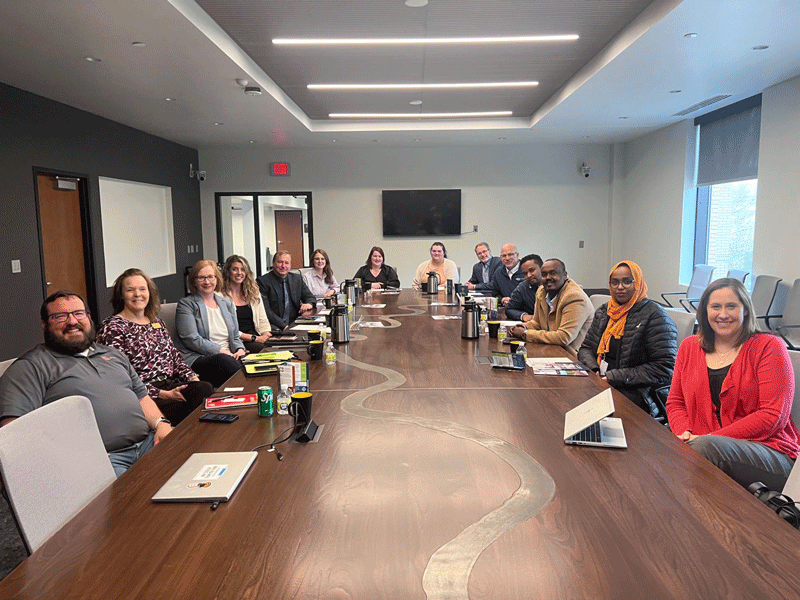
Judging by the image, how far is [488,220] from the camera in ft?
33.4

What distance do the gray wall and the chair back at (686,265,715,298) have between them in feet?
23.1

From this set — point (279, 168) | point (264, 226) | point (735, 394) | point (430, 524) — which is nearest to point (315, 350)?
point (430, 524)

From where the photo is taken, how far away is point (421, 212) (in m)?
10.1

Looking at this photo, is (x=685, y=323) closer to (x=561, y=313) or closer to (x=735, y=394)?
(x=561, y=313)

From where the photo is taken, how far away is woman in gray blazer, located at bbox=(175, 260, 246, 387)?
12.4 feet

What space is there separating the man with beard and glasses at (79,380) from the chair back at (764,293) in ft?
18.0

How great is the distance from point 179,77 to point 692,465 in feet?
16.8

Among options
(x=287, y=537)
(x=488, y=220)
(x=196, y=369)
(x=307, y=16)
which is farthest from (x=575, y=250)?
(x=287, y=537)

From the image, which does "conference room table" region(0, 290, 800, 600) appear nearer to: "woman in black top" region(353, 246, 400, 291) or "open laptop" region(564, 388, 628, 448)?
"open laptop" region(564, 388, 628, 448)

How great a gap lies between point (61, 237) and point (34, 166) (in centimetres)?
91

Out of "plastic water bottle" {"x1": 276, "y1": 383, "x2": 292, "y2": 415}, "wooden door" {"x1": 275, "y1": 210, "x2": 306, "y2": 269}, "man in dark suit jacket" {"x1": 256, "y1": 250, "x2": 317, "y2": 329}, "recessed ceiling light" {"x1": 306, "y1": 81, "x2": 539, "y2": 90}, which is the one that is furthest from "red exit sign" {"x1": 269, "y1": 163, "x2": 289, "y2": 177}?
"plastic water bottle" {"x1": 276, "y1": 383, "x2": 292, "y2": 415}

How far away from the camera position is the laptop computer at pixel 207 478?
1496mm

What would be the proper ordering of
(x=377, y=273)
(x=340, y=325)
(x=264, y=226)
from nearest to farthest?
(x=340, y=325) < (x=377, y=273) < (x=264, y=226)

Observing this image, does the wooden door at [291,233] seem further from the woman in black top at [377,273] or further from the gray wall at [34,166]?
the woman in black top at [377,273]
